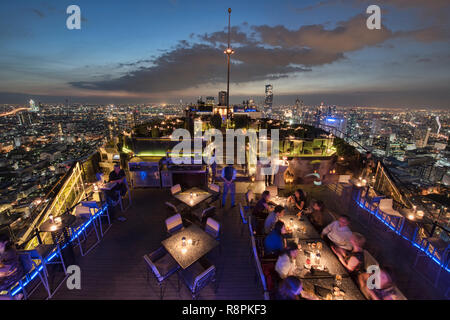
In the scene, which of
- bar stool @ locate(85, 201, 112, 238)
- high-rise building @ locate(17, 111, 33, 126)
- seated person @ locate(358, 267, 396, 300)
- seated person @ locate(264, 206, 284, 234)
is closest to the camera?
seated person @ locate(358, 267, 396, 300)

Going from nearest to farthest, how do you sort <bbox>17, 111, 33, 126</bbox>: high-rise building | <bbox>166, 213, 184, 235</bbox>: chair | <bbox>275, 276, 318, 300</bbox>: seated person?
1. <bbox>275, 276, 318, 300</bbox>: seated person
2. <bbox>166, 213, 184, 235</bbox>: chair
3. <bbox>17, 111, 33, 126</bbox>: high-rise building

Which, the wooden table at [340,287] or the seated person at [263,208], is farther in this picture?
the seated person at [263,208]

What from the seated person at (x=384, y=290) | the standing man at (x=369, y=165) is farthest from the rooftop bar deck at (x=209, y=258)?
the standing man at (x=369, y=165)

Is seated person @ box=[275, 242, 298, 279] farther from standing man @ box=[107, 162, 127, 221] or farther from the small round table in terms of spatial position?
standing man @ box=[107, 162, 127, 221]

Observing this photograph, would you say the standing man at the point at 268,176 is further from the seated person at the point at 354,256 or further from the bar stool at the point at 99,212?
the bar stool at the point at 99,212

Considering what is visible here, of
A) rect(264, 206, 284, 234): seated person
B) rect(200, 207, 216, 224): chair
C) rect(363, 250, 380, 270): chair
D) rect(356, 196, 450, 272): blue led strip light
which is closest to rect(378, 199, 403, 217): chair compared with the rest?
rect(356, 196, 450, 272): blue led strip light

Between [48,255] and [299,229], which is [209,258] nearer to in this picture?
[299,229]
